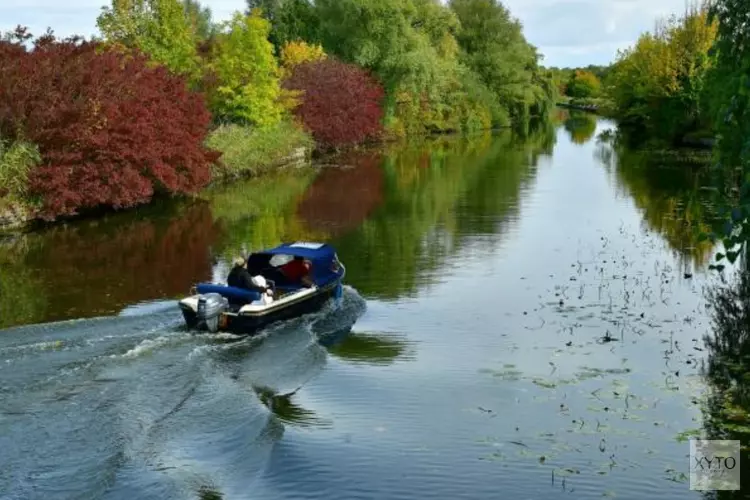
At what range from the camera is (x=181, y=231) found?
2852 cm

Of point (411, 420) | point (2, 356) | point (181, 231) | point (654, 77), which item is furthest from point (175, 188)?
point (654, 77)

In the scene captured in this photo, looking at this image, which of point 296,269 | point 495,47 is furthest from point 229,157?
point 495,47

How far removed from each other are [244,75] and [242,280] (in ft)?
98.5

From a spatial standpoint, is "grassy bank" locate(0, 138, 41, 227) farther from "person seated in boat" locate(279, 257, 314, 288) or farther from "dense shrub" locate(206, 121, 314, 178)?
"person seated in boat" locate(279, 257, 314, 288)

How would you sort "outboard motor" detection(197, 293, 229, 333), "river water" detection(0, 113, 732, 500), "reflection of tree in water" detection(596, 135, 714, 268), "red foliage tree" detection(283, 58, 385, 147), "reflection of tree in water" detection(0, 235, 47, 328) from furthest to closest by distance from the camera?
"red foliage tree" detection(283, 58, 385, 147), "reflection of tree in water" detection(596, 135, 714, 268), "reflection of tree in water" detection(0, 235, 47, 328), "outboard motor" detection(197, 293, 229, 333), "river water" detection(0, 113, 732, 500)

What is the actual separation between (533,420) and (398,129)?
60.3m

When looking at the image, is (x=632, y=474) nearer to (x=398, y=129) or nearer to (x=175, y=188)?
(x=175, y=188)

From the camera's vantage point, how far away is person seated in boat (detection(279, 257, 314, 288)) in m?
18.8

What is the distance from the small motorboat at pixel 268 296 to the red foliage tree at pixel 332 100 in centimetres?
3314

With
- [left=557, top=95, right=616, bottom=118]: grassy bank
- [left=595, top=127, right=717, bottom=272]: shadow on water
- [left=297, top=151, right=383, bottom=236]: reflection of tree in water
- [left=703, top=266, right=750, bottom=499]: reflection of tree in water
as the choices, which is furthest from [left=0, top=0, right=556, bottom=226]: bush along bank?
[left=557, top=95, right=616, bottom=118]: grassy bank

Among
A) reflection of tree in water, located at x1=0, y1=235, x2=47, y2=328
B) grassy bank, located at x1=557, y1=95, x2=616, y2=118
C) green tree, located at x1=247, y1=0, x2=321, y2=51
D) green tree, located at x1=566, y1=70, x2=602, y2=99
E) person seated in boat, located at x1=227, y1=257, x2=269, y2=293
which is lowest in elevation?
reflection of tree in water, located at x1=0, y1=235, x2=47, y2=328

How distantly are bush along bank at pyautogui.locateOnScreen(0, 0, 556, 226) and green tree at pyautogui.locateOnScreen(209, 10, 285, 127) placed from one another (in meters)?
0.07

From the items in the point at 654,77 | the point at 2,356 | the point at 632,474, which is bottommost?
the point at 632,474

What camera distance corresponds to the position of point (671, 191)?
36.3 m
